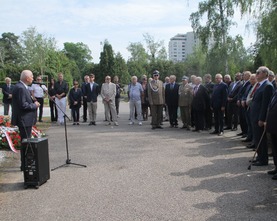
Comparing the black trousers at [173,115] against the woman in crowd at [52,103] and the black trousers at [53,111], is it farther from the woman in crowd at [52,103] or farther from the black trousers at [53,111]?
the black trousers at [53,111]

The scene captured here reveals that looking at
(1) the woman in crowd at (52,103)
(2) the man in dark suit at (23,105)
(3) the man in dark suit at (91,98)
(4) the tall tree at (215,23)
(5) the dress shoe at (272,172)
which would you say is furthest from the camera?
(4) the tall tree at (215,23)

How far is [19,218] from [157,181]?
2655 mm

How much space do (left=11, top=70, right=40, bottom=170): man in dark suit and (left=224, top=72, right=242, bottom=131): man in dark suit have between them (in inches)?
291

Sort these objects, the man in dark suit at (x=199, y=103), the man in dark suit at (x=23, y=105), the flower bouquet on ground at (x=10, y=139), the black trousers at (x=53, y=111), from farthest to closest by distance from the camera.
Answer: the black trousers at (x=53, y=111), the man in dark suit at (x=199, y=103), the flower bouquet on ground at (x=10, y=139), the man in dark suit at (x=23, y=105)

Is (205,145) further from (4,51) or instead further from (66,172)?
(4,51)

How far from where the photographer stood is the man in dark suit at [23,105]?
6.95 meters

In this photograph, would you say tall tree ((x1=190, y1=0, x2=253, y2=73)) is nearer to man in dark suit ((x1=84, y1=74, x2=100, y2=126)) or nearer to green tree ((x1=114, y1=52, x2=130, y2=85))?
man in dark suit ((x1=84, y1=74, x2=100, y2=126))

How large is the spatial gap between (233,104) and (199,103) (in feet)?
4.39

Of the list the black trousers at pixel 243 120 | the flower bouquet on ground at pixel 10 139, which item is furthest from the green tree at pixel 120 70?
the flower bouquet on ground at pixel 10 139

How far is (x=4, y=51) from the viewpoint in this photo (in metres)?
87.9

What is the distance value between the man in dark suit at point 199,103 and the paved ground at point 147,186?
93.1 inches

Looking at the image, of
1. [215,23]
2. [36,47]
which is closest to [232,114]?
[215,23]

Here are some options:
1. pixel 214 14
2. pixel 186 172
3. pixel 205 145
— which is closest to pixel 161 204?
pixel 186 172

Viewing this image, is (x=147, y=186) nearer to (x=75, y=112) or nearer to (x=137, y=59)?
(x=75, y=112)
